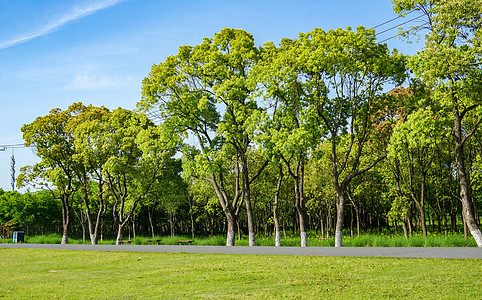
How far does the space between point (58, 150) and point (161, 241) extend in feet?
44.2

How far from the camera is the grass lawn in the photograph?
8367mm

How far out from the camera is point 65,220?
40.9 meters

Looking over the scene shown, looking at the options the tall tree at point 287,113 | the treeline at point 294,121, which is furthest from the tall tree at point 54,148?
the tall tree at point 287,113

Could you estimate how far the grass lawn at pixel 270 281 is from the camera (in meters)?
8.37

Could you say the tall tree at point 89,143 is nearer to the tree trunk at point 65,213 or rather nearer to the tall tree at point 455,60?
the tree trunk at point 65,213

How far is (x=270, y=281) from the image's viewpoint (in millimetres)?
10039

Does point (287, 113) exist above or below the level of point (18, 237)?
above

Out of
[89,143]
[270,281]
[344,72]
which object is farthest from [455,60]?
[89,143]

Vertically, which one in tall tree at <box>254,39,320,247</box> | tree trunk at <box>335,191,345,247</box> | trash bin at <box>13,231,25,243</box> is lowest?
trash bin at <box>13,231,25,243</box>

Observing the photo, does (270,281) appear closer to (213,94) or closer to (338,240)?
(338,240)

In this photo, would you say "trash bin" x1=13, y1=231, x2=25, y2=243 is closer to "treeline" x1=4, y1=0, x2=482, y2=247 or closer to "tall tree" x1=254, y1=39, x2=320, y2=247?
"treeline" x1=4, y1=0, x2=482, y2=247

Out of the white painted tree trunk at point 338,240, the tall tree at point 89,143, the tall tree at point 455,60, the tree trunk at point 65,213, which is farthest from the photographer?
the tree trunk at point 65,213

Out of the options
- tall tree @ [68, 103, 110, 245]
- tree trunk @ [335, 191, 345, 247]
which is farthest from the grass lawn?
tall tree @ [68, 103, 110, 245]

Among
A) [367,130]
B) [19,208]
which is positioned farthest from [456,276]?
[19,208]
